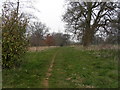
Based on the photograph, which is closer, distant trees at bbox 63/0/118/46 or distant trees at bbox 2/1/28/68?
distant trees at bbox 2/1/28/68

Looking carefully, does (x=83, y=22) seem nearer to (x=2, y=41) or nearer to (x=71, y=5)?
(x=71, y=5)

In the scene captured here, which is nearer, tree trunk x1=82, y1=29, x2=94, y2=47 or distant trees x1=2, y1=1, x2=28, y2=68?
distant trees x1=2, y1=1, x2=28, y2=68

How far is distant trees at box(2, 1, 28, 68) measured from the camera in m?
10.9

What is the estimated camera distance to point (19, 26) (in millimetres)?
11922

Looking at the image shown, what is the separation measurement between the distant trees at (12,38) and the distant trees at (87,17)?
1821 centimetres

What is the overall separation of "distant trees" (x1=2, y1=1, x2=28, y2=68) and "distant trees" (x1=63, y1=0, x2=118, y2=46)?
18211mm

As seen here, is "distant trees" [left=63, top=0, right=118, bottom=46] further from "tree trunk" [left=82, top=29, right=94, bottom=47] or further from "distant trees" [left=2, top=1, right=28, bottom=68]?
"distant trees" [left=2, top=1, right=28, bottom=68]

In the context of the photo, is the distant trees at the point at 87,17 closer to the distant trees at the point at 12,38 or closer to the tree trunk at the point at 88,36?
the tree trunk at the point at 88,36

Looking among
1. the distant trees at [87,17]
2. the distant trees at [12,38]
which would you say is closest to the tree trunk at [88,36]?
the distant trees at [87,17]

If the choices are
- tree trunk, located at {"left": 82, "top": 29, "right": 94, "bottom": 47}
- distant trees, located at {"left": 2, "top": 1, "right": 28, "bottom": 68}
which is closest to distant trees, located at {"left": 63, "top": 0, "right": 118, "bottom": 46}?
tree trunk, located at {"left": 82, "top": 29, "right": 94, "bottom": 47}

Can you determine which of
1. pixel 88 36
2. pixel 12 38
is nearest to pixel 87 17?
pixel 88 36

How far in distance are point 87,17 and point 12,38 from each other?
74.1ft

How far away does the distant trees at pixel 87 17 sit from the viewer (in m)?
29.4

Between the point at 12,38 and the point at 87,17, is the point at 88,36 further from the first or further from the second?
the point at 12,38
